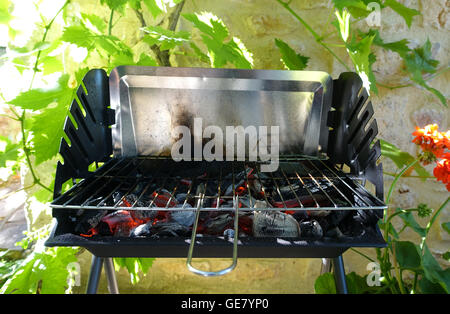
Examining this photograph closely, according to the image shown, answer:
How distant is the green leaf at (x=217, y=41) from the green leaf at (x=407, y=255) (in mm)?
787

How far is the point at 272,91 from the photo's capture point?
1026 mm

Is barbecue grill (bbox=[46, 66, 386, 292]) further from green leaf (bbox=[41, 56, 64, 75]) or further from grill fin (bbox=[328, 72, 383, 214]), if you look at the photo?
green leaf (bbox=[41, 56, 64, 75])

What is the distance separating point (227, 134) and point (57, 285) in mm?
698

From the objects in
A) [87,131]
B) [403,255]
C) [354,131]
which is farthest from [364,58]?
[87,131]

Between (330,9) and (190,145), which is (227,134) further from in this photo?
(330,9)

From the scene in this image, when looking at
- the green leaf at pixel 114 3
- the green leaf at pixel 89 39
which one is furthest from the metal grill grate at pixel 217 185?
the green leaf at pixel 114 3

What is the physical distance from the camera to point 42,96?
2.94 ft

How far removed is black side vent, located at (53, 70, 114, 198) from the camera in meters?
0.79

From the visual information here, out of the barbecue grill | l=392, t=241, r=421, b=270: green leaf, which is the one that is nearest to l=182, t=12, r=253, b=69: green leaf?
the barbecue grill

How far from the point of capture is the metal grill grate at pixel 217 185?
Answer: 2.69 ft

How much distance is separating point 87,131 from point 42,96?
15 centimetres

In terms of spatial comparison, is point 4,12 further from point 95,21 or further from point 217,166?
point 217,166

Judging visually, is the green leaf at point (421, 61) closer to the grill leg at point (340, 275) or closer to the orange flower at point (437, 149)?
the orange flower at point (437, 149)
